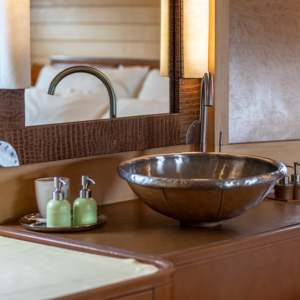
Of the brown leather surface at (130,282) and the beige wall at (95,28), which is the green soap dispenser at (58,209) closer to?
the brown leather surface at (130,282)

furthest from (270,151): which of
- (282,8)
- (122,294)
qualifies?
(122,294)

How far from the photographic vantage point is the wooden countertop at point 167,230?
1.10m

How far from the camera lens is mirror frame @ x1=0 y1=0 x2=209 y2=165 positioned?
1288mm

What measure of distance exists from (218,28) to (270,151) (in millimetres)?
455

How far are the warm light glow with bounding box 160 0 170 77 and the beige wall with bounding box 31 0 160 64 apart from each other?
2cm

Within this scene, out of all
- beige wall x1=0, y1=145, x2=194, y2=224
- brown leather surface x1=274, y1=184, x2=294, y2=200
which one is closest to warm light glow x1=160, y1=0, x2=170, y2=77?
beige wall x1=0, y1=145, x2=194, y2=224

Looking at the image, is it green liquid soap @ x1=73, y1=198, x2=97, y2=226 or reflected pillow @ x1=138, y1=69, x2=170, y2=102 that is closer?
green liquid soap @ x1=73, y1=198, x2=97, y2=226

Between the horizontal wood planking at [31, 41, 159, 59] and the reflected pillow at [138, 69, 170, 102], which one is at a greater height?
the horizontal wood planking at [31, 41, 159, 59]

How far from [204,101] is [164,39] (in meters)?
0.25

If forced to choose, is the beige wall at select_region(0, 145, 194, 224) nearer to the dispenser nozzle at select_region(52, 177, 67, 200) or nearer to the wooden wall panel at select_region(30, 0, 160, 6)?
the dispenser nozzle at select_region(52, 177, 67, 200)

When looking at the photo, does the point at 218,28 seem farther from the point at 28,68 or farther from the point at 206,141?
the point at 28,68

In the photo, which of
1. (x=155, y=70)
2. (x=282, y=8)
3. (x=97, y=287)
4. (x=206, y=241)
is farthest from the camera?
(x=282, y=8)

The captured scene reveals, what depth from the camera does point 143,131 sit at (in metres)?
1.52

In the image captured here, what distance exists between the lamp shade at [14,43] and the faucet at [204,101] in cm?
52
